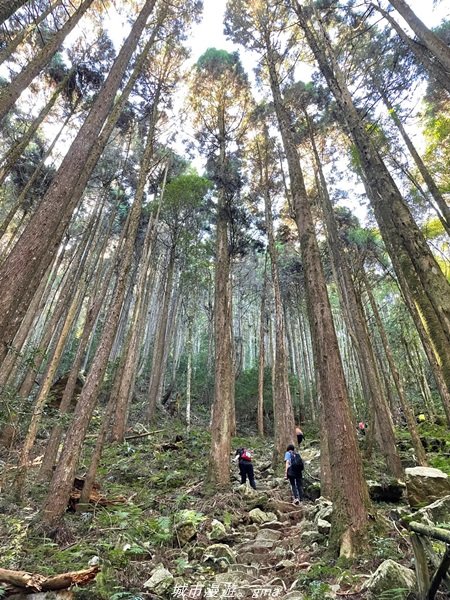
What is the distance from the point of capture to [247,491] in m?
7.30

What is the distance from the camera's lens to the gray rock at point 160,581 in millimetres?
3620

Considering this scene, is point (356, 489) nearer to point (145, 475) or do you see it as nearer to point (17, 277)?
point (17, 277)

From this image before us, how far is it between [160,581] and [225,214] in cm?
945

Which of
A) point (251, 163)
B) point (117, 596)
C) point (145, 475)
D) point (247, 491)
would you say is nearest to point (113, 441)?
point (145, 475)

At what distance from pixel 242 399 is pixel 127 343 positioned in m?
10.5

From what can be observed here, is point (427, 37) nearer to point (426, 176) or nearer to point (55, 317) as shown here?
point (426, 176)

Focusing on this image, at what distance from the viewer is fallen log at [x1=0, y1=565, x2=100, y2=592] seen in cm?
308

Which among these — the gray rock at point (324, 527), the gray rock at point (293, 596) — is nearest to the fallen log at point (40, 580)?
the gray rock at point (293, 596)

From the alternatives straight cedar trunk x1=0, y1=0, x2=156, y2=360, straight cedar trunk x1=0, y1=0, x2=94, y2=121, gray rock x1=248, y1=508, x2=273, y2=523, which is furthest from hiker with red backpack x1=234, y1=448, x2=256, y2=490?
straight cedar trunk x1=0, y1=0, x2=94, y2=121

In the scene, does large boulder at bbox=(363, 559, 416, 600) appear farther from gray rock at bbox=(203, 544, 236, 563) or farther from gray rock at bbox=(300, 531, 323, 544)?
gray rock at bbox=(203, 544, 236, 563)

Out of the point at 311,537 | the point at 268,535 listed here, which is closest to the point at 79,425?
the point at 268,535

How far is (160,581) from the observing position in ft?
12.2

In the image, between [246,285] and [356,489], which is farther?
[246,285]

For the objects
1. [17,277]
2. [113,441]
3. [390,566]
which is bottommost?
[390,566]
